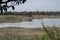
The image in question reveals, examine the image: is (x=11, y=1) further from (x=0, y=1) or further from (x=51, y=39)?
(x=51, y=39)

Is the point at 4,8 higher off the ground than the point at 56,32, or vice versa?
the point at 4,8

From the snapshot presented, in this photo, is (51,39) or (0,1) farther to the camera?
(51,39)

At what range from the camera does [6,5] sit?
17.2ft

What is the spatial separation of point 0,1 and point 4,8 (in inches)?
13.2

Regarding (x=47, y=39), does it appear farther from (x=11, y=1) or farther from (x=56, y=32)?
(x=11, y=1)

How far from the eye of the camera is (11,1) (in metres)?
5.18

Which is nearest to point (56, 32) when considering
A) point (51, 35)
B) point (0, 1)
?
point (51, 35)

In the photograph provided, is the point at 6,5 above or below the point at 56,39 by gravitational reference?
above

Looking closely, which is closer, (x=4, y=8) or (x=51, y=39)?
(x=4, y=8)

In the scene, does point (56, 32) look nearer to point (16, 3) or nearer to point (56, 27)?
point (56, 27)

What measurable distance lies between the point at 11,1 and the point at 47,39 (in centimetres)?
137

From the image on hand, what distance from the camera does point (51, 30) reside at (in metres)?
6.00

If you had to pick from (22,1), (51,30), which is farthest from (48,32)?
(22,1)

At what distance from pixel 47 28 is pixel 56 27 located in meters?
0.23
